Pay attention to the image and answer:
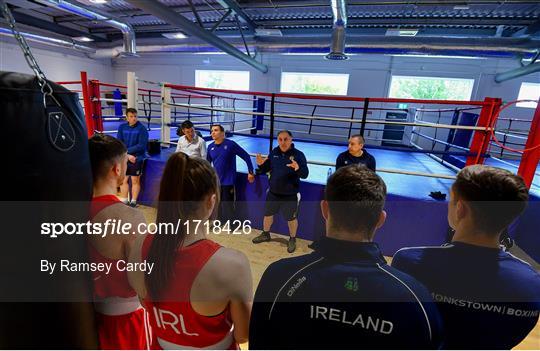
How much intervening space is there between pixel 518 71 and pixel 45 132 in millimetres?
9404

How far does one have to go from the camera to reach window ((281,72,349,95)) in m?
9.27

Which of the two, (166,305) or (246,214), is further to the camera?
(246,214)

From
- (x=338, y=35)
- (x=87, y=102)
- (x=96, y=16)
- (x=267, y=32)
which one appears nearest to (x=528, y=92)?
(x=338, y=35)

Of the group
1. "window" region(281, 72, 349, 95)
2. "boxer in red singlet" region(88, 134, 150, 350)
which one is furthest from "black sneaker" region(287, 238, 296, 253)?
"window" region(281, 72, 349, 95)

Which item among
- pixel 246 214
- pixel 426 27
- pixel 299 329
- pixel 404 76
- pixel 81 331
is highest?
pixel 426 27

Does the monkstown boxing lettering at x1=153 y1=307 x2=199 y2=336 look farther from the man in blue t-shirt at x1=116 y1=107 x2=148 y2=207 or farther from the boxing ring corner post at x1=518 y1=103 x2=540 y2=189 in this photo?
the boxing ring corner post at x1=518 y1=103 x2=540 y2=189

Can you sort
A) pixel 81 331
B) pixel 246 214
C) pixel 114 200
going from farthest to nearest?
pixel 246 214, pixel 114 200, pixel 81 331

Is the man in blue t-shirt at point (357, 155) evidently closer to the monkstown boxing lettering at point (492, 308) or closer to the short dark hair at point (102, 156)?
the monkstown boxing lettering at point (492, 308)

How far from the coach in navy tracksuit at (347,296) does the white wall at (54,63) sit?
12.6m

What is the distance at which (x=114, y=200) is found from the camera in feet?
3.27

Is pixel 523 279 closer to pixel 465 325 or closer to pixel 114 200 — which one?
pixel 465 325

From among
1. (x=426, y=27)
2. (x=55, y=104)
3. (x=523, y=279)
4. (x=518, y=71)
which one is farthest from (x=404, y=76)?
(x=55, y=104)

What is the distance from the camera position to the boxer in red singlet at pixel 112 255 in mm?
951

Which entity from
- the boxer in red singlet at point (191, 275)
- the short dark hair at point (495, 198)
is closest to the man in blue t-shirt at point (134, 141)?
the boxer in red singlet at point (191, 275)
